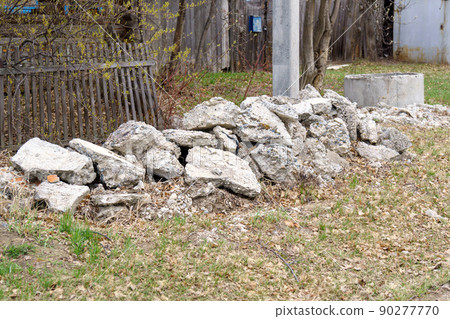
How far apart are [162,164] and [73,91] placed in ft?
8.43

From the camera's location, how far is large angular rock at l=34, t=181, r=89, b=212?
4.74 meters

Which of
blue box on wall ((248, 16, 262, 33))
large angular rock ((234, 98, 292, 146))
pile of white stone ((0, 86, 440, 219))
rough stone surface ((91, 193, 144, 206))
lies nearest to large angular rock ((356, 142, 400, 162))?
pile of white stone ((0, 86, 440, 219))

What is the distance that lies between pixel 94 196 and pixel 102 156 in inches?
22.7

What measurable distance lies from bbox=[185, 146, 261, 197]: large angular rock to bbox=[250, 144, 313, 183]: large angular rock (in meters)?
0.25

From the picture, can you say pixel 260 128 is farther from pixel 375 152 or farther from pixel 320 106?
pixel 375 152

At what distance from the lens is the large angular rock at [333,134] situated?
7171 millimetres

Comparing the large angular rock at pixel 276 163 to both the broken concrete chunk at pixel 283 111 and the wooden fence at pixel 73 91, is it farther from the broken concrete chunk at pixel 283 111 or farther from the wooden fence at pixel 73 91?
the wooden fence at pixel 73 91

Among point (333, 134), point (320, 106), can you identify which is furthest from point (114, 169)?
point (320, 106)

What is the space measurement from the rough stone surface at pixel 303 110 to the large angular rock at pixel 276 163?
3.59ft

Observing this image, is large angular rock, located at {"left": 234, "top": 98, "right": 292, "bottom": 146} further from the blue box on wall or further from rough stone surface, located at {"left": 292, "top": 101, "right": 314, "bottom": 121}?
the blue box on wall

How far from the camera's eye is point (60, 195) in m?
4.84

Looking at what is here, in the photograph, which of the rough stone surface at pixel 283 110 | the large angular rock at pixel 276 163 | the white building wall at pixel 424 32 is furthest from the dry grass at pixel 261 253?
the white building wall at pixel 424 32

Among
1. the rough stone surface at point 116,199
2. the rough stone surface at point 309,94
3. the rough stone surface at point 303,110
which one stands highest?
the rough stone surface at point 309,94

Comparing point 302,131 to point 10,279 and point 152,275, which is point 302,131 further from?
point 10,279
